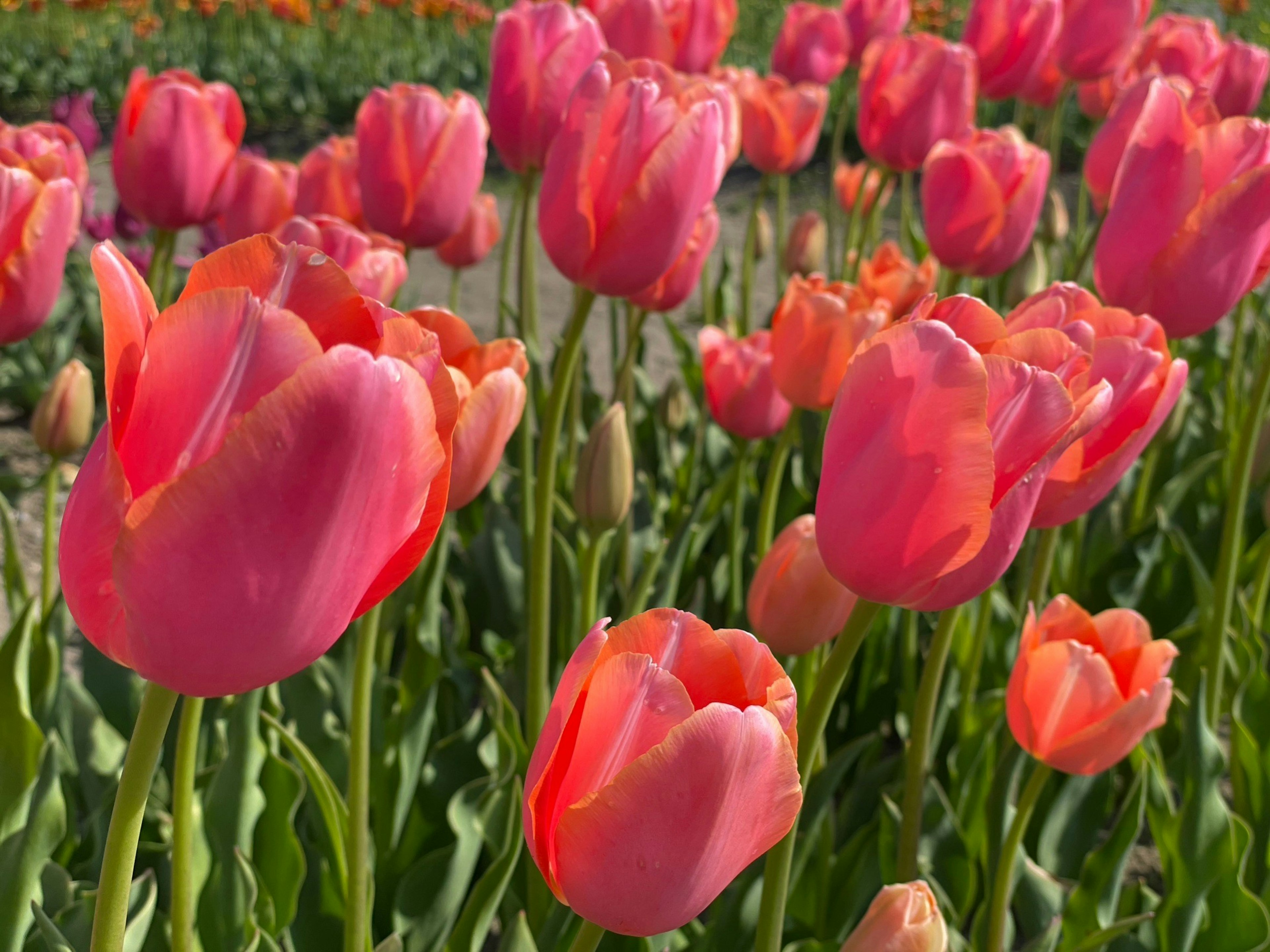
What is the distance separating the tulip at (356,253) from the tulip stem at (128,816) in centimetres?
64

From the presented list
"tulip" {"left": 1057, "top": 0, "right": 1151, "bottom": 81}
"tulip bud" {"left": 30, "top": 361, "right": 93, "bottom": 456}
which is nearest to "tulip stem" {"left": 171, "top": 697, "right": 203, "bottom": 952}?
"tulip bud" {"left": 30, "top": 361, "right": 93, "bottom": 456}

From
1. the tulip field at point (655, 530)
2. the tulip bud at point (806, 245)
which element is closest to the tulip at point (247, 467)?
the tulip field at point (655, 530)

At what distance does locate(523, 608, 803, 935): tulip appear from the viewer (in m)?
0.49

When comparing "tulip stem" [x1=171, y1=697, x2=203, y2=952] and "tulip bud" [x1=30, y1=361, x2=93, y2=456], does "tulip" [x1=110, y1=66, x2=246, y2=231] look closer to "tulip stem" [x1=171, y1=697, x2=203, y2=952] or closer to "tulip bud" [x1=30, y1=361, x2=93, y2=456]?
"tulip bud" [x1=30, y1=361, x2=93, y2=456]

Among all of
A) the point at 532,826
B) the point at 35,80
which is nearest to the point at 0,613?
the point at 532,826

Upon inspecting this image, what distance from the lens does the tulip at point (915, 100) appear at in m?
1.92

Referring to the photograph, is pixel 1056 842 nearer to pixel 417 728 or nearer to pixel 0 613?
pixel 417 728

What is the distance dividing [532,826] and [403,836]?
0.91 metres

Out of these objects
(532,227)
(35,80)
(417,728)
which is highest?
(532,227)

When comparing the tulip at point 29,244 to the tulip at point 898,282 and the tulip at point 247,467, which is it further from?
the tulip at point 898,282

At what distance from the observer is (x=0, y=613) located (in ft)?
7.18

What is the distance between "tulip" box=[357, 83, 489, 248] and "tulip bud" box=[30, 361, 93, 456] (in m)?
0.37

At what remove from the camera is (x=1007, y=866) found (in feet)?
3.48

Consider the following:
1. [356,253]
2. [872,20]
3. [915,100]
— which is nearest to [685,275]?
[356,253]
